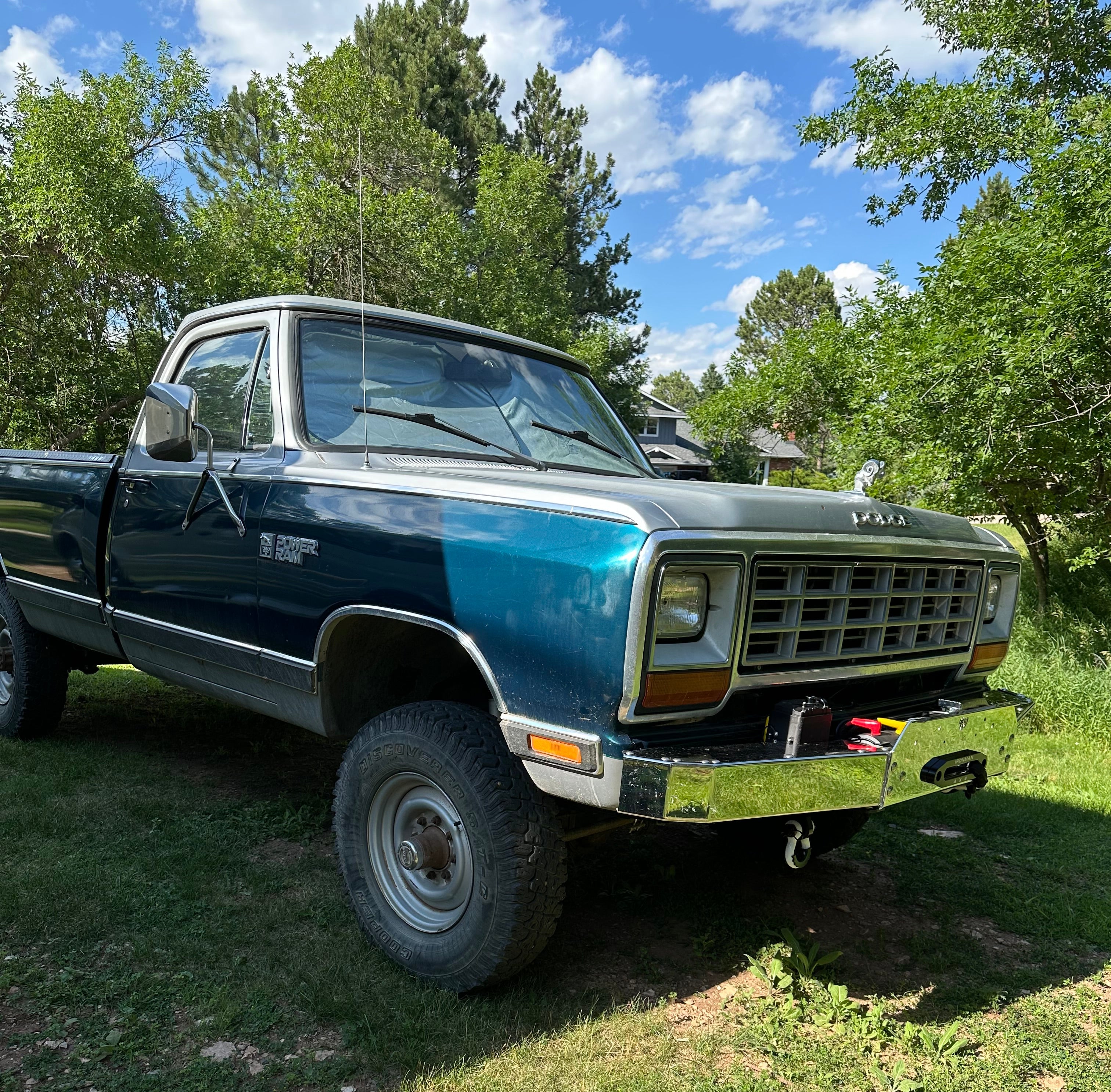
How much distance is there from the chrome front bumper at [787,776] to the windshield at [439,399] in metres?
1.59

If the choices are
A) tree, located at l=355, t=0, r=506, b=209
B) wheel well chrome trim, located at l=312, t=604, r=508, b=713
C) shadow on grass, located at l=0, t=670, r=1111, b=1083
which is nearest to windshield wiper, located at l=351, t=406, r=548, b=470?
wheel well chrome trim, located at l=312, t=604, r=508, b=713

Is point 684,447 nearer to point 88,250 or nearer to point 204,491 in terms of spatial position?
point 88,250

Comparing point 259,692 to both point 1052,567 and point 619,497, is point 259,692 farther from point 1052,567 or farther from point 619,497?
point 1052,567

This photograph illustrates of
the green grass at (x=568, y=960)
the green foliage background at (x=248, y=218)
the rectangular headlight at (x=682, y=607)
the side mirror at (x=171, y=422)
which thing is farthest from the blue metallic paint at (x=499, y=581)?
the green foliage background at (x=248, y=218)

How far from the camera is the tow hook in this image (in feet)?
8.73

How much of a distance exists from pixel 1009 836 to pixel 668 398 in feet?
320

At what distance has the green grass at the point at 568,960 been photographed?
2447 mm

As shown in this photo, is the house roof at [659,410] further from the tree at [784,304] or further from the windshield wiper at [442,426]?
the windshield wiper at [442,426]

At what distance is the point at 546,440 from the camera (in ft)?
12.4

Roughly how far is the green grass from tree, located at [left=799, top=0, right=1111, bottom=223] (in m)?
10.2

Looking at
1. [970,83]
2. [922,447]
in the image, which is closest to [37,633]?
[922,447]

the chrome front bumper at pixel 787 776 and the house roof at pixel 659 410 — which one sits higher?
the house roof at pixel 659 410

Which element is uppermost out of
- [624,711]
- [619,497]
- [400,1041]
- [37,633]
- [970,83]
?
[970,83]

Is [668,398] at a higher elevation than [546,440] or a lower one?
higher
